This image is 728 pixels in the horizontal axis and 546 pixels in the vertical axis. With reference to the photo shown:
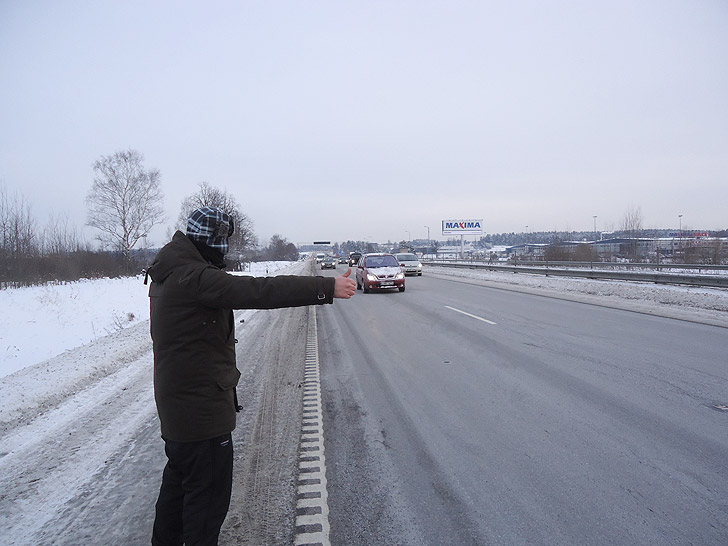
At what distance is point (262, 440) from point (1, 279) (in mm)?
26349

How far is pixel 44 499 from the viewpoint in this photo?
329cm

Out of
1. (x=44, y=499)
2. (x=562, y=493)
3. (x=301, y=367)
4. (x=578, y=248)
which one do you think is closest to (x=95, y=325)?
(x=301, y=367)

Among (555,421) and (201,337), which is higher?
(201,337)

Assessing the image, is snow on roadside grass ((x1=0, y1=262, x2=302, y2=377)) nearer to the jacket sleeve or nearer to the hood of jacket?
the hood of jacket

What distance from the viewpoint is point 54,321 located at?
40.9 feet

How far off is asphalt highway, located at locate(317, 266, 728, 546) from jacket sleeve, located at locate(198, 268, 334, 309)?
62.9 inches

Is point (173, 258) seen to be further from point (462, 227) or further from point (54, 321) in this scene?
point (462, 227)

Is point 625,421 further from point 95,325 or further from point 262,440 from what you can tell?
point 95,325

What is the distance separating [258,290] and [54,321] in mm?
13343

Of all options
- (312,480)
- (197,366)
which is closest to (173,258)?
(197,366)

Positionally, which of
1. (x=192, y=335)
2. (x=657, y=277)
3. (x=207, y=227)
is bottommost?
(x=657, y=277)

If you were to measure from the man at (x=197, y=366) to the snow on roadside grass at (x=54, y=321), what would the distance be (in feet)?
24.4

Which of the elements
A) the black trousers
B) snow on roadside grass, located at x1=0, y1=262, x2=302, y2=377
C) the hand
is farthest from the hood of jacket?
snow on roadside grass, located at x1=0, y1=262, x2=302, y2=377

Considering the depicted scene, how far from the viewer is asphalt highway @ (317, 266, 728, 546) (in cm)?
285
